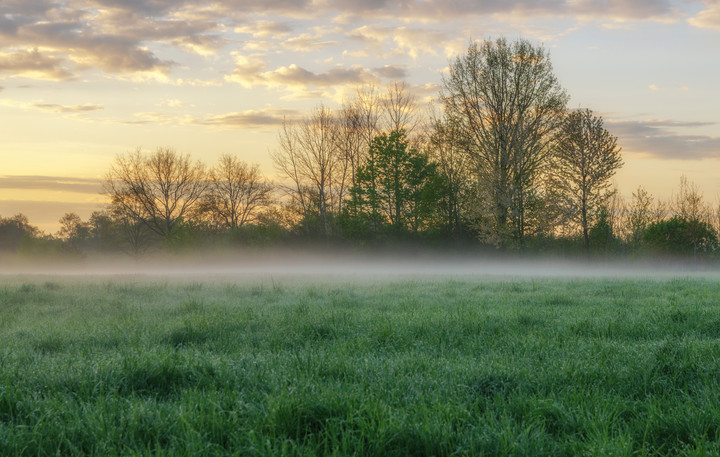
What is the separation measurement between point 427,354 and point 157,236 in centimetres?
5432

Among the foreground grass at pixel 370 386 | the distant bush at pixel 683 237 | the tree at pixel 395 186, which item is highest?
the tree at pixel 395 186

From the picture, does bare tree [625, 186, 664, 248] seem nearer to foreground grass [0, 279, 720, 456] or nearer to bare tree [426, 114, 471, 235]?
bare tree [426, 114, 471, 235]

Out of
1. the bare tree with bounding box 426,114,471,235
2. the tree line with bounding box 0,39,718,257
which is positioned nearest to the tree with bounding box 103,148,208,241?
the tree line with bounding box 0,39,718,257

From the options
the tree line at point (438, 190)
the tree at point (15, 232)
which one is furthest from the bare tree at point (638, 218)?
the tree at point (15, 232)

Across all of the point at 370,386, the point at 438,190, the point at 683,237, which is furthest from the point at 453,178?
the point at 370,386

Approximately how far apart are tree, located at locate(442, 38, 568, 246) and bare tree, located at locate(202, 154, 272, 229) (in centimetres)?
2565

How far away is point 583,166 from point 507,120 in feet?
21.9

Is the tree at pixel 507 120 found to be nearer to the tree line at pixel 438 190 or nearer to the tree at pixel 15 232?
the tree line at pixel 438 190

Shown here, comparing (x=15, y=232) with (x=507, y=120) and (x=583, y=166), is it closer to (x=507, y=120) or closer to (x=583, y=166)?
(x=507, y=120)

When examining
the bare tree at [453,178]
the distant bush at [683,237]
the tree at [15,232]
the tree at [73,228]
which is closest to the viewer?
the distant bush at [683,237]

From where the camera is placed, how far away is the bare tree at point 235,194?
5578cm

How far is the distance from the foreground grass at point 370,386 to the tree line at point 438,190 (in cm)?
3087

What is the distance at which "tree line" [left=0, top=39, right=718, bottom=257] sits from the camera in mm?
37406

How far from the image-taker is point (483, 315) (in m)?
7.93
